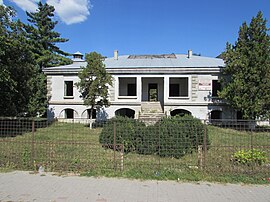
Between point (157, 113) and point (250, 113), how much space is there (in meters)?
7.08

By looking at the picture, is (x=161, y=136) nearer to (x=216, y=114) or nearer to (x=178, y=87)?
(x=216, y=114)

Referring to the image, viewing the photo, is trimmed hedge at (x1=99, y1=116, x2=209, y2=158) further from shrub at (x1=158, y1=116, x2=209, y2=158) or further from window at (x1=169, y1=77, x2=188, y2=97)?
window at (x1=169, y1=77, x2=188, y2=97)

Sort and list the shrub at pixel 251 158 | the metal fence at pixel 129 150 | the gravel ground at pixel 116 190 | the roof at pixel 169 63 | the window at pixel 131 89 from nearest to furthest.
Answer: the gravel ground at pixel 116 190, the metal fence at pixel 129 150, the shrub at pixel 251 158, the roof at pixel 169 63, the window at pixel 131 89

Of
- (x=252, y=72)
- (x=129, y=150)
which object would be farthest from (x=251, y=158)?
(x=252, y=72)

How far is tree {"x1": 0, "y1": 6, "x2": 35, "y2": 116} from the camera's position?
34.6 feet

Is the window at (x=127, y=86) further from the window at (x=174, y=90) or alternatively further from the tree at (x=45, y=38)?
the tree at (x=45, y=38)

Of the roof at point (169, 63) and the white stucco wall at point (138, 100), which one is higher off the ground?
the roof at point (169, 63)

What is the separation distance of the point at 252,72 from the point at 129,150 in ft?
38.1

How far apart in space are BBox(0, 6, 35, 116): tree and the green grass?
17.0 feet

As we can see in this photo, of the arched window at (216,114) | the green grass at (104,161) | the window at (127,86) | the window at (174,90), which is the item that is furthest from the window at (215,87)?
the green grass at (104,161)

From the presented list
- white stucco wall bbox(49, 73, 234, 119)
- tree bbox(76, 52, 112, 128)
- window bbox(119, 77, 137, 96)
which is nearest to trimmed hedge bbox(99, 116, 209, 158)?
tree bbox(76, 52, 112, 128)

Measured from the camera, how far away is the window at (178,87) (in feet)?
67.7

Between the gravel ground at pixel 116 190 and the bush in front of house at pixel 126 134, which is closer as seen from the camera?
the gravel ground at pixel 116 190

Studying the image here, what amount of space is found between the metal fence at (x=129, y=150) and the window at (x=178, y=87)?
13021mm
